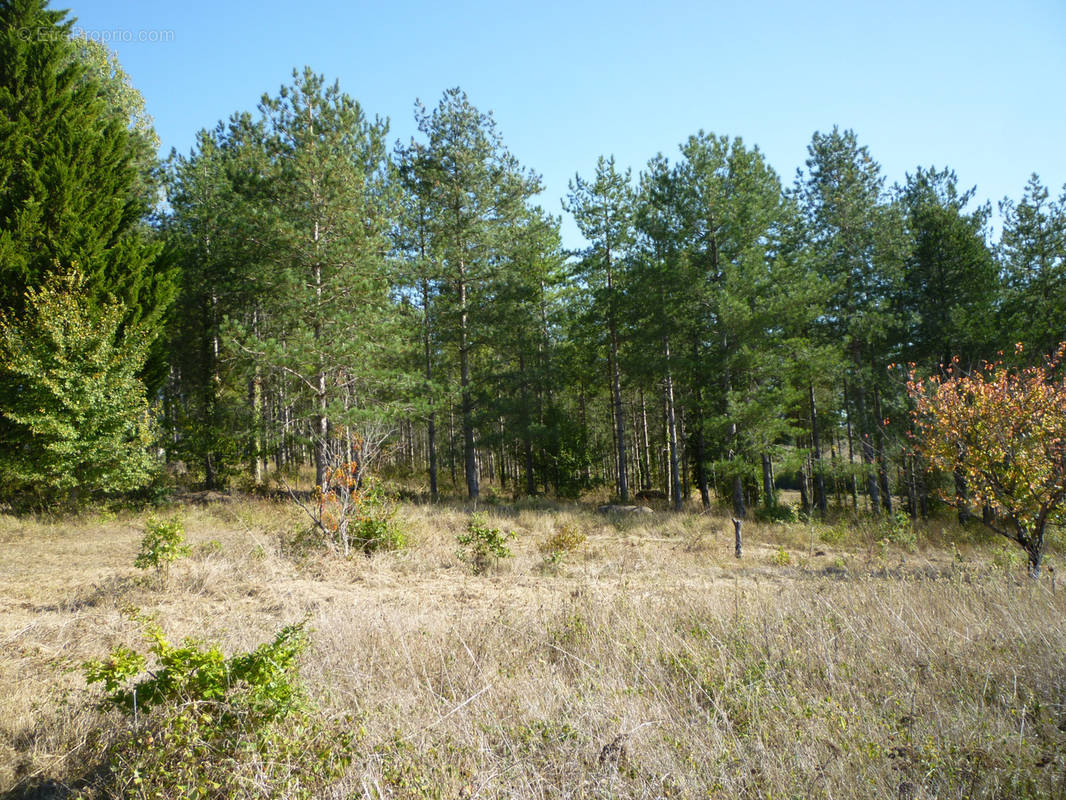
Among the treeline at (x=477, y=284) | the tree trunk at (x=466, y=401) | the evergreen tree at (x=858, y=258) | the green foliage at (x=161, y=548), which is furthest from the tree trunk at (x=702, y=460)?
the green foliage at (x=161, y=548)

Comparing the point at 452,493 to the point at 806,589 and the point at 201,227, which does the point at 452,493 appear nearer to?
the point at 201,227

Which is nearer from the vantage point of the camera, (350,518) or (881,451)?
(350,518)

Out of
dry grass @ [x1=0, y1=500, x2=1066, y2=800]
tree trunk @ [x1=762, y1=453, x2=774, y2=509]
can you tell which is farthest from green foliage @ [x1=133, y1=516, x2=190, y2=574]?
tree trunk @ [x1=762, y1=453, x2=774, y2=509]

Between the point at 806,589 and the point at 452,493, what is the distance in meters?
17.7

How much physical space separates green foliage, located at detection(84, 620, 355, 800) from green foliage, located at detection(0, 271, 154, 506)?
1201cm

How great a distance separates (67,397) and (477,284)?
1291 centimetres

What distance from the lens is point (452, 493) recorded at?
2256cm

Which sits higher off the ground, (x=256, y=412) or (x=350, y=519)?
(x=256, y=412)

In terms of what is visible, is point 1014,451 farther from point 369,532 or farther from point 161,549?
point 161,549

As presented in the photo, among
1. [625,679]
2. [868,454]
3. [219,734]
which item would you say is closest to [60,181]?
[219,734]

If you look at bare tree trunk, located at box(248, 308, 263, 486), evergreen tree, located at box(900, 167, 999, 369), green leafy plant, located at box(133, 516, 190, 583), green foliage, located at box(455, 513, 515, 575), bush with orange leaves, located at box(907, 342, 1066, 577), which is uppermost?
evergreen tree, located at box(900, 167, 999, 369)

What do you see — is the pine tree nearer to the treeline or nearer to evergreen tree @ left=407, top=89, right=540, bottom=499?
the treeline

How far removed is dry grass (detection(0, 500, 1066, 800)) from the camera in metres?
2.60

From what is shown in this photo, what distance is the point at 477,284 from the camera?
21359 millimetres
